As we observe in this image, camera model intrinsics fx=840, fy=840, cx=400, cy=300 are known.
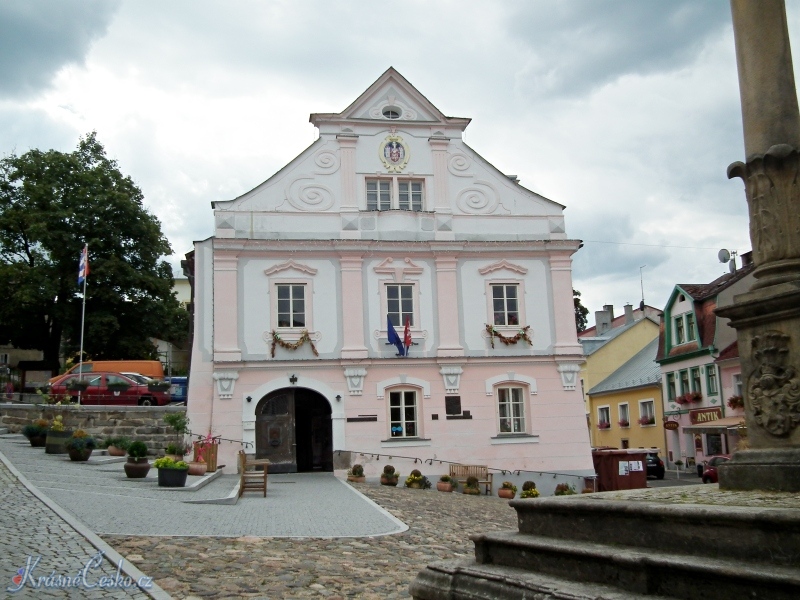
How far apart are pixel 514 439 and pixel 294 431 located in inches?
261

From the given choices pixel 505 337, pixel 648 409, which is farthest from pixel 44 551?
pixel 648 409

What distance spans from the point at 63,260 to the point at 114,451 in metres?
18.5

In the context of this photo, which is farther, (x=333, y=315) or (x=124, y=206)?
(x=124, y=206)

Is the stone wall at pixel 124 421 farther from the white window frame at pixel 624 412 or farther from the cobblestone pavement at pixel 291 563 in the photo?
the white window frame at pixel 624 412

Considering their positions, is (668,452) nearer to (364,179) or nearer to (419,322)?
(419,322)

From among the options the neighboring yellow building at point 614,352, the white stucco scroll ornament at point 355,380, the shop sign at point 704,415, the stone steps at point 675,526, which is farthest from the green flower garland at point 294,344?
the neighboring yellow building at point 614,352

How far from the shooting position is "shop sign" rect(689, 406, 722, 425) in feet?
113

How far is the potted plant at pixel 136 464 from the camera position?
1825cm

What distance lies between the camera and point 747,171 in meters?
7.21

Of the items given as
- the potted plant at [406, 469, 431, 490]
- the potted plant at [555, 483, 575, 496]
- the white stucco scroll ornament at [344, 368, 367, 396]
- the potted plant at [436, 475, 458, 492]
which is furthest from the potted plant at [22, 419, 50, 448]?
the potted plant at [555, 483, 575, 496]

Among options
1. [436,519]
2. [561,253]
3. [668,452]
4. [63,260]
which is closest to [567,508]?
[436,519]

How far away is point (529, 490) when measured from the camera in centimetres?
2316

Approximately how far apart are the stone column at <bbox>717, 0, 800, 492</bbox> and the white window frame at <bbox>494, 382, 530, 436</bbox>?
18921mm

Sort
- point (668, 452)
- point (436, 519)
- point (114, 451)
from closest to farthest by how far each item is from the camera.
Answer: point (436, 519) → point (114, 451) → point (668, 452)
